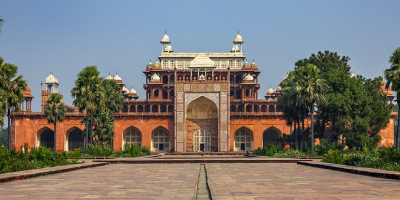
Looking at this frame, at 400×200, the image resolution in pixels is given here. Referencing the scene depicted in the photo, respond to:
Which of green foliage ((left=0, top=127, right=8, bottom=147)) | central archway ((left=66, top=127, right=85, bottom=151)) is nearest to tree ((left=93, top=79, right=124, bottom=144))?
central archway ((left=66, top=127, right=85, bottom=151))

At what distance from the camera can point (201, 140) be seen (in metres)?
56.8

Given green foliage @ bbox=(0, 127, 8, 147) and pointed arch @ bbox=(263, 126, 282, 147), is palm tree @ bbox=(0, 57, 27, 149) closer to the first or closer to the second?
pointed arch @ bbox=(263, 126, 282, 147)

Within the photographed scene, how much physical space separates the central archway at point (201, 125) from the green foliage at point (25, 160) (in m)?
34.9

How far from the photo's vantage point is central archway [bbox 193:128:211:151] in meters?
56.2

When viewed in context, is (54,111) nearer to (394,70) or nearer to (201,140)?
(201,140)

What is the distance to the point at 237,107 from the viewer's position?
62031mm

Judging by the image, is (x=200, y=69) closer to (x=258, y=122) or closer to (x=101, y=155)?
(x=258, y=122)

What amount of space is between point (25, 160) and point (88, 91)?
18102mm

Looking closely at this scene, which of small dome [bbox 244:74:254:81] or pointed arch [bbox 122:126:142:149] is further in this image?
small dome [bbox 244:74:254:81]

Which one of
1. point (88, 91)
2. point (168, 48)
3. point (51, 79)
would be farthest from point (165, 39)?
point (88, 91)

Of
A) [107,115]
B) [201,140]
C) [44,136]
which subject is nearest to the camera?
[107,115]

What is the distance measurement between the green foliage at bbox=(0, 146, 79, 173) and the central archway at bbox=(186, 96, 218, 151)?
34.9 m

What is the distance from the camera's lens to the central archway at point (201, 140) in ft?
185

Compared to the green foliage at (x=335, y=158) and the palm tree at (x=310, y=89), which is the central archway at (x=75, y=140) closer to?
the palm tree at (x=310, y=89)
